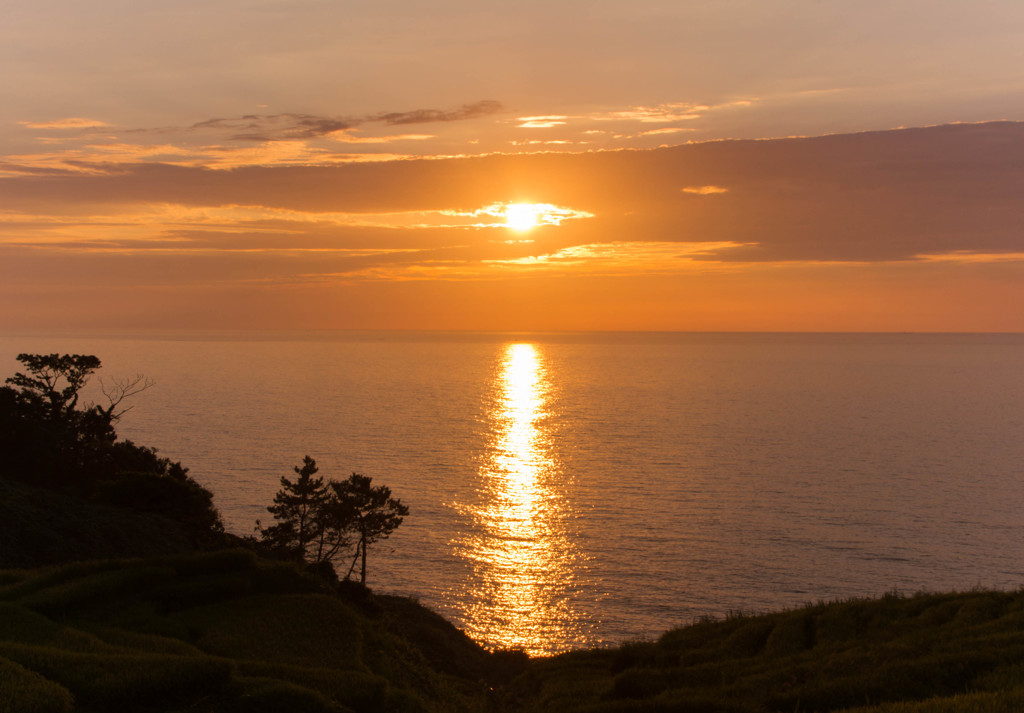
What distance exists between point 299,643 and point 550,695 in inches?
513

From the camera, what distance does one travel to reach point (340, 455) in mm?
109188

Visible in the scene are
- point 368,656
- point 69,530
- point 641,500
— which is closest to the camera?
point 368,656

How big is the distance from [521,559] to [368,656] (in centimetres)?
3804

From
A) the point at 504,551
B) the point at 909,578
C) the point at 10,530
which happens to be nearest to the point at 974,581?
the point at 909,578

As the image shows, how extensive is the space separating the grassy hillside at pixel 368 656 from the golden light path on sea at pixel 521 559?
1186 centimetres

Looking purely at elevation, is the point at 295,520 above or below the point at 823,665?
above

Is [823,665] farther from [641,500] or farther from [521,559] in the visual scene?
[641,500]

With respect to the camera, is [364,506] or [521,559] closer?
[364,506]

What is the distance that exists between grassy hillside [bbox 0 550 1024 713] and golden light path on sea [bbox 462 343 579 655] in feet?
38.9

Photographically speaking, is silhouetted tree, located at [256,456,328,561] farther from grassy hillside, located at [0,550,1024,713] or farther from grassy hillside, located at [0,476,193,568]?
grassy hillside, located at [0,550,1024,713]

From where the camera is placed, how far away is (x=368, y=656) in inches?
1208

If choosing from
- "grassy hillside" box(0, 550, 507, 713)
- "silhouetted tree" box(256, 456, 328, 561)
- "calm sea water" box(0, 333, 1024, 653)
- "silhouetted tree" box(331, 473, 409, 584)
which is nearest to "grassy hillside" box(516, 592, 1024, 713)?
"grassy hillside" box(0, 550, 507, 713)

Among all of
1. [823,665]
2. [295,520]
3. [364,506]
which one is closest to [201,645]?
[364,506]

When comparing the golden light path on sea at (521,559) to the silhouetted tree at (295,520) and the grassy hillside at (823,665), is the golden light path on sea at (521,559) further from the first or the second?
the silhouetted tree at (295,520)
